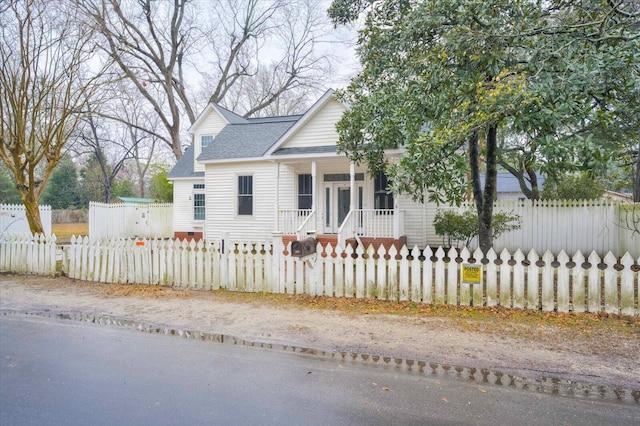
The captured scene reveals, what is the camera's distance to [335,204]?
15.1 metres

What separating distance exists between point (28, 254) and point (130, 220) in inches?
526

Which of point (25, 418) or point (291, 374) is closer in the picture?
point (25, 418)

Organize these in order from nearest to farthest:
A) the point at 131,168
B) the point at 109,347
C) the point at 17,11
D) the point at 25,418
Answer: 1. the point at 25,418
2. the point at 109,347
3. the point at 17,11
4. the point at 131,168

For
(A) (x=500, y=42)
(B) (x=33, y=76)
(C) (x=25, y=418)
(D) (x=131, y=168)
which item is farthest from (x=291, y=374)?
(D) (x=131, y=168)

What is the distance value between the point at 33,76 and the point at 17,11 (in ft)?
5.70

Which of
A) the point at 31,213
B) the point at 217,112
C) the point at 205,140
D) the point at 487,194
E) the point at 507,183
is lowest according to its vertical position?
the point at 31,213

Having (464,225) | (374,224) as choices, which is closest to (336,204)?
(374,224)

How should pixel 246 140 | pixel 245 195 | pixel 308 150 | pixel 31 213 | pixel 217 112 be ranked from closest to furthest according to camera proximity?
pixel 31 213 → pixel 308 150 → pixel 245 195 → pixel 246 140 → pixel 217 112

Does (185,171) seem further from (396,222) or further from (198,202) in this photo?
(396,222)

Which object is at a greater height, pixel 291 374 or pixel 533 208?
pixel 533 208

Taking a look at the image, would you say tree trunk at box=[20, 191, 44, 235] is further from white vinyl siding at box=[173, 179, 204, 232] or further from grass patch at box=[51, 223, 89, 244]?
white vinyl siding at box=[173, 179, 204, 232]

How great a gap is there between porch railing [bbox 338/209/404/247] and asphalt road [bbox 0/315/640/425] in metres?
8.00

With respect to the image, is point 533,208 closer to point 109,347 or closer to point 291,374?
point 291,374

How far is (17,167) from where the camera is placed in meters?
11.4
